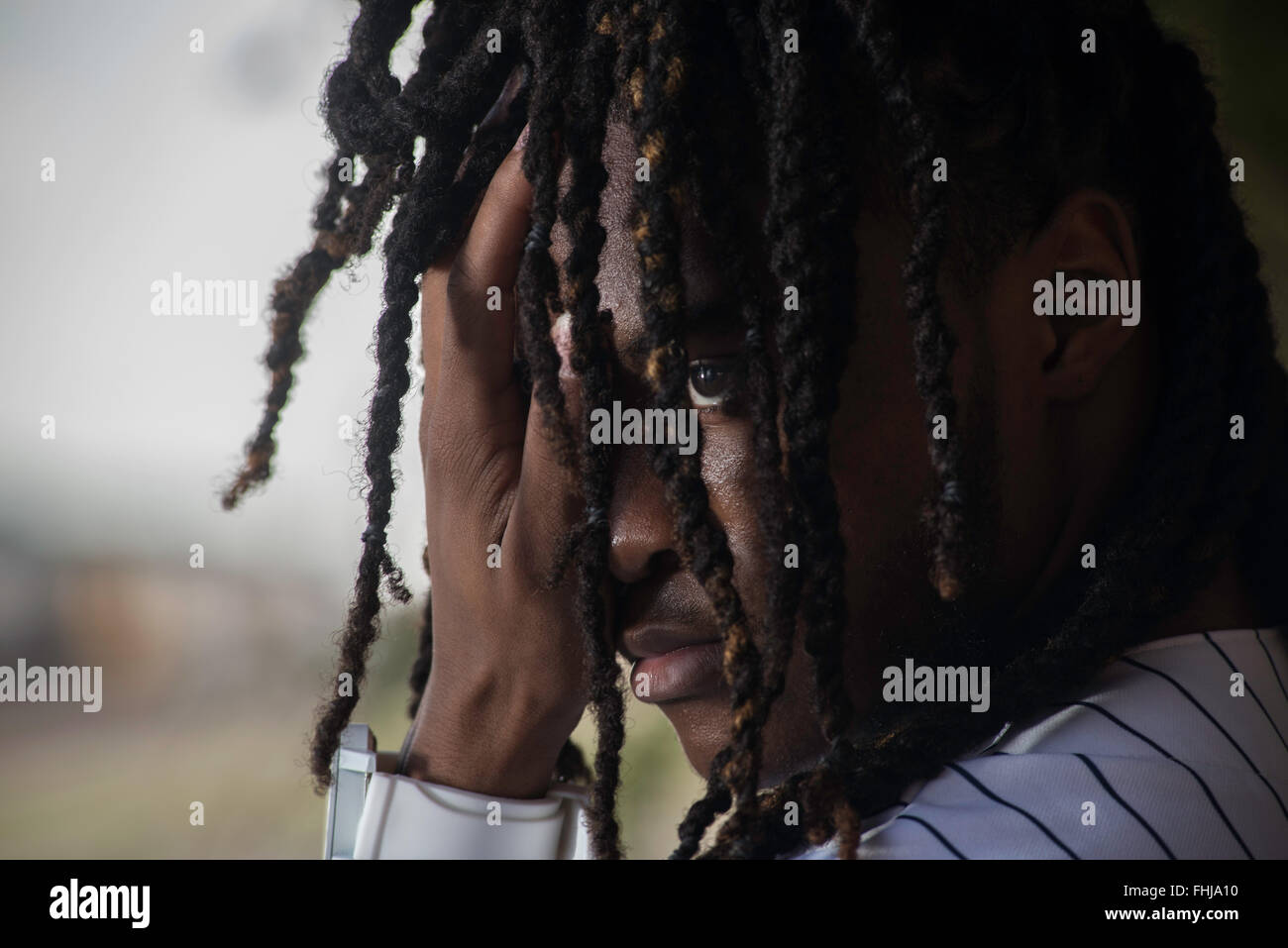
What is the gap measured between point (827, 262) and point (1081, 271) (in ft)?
0.88

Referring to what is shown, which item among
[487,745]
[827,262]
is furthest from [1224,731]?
[487,745]

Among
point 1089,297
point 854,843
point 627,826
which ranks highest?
point 1089,297

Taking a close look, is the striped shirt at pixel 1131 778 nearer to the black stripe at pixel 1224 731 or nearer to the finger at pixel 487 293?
the black stripe at pixel 1224 731

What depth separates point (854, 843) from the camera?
2.49 feet

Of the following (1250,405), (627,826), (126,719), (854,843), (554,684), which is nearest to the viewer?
(854,843)

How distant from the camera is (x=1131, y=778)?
2.49 feet

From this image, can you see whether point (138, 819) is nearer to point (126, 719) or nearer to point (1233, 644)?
point (126, 719)

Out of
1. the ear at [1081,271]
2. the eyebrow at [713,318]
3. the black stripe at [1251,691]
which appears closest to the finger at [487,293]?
the eyebrow at [713,318]

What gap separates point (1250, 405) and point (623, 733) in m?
0.67

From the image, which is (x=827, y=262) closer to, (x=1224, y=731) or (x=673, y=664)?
(x=673, y=664)

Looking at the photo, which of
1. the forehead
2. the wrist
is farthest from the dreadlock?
the wrist

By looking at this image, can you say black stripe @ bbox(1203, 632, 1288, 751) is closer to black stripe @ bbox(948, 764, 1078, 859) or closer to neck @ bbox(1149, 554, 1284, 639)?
neck @ bbox(1149, 554, 1284, 639)

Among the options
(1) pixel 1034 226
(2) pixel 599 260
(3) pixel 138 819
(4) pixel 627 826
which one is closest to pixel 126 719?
(3) pixel 138 819

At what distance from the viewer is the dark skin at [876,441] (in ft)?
2.87
